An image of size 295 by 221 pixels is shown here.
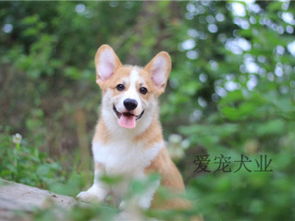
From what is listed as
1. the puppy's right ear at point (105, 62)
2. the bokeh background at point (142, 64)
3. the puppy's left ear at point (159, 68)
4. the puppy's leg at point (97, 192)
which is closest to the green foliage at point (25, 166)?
the bokeh background at point (142, 64)

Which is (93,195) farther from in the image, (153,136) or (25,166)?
(25,166)

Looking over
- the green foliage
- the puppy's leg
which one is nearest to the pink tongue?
the puppy's leg

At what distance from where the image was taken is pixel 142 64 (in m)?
9.92

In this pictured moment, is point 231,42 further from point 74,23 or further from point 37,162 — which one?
point 37,162

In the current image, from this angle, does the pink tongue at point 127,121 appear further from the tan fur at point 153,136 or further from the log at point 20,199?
the log at point 20,199

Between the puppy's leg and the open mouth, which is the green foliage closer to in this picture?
the puppy's leg

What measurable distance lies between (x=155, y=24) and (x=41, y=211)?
813cm

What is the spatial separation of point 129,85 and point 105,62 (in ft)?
1.51

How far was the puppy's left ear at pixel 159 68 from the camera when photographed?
193 inches

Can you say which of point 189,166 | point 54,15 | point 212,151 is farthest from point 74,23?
point 212,151

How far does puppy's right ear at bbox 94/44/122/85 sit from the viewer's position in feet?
16.1

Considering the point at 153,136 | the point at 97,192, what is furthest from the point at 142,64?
the point at 97,192

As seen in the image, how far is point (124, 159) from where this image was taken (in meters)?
4.38

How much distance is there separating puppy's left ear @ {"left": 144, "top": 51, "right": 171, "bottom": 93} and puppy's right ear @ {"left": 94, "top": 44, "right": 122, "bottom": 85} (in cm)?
30
